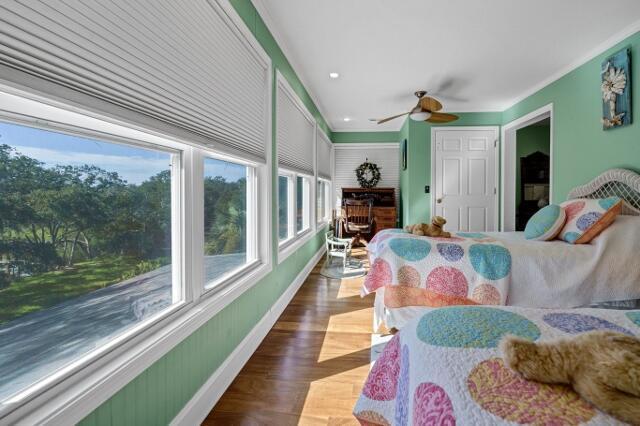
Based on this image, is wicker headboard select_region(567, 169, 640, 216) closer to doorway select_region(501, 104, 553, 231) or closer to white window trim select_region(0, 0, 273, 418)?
doorway select_region(501, 104, 553, 231)

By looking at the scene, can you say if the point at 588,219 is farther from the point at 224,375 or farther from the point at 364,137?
the point at 364,137

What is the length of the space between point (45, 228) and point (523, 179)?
6460 millimetres

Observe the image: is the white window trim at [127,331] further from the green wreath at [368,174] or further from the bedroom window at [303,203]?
the green wreath at [368,174]

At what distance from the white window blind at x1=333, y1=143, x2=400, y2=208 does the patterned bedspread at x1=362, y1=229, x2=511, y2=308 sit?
4104 mm

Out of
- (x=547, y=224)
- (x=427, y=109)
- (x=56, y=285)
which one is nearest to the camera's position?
(x=56, y=285)

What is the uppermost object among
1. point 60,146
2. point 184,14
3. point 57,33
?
point 184,14

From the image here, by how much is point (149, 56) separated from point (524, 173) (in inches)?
243

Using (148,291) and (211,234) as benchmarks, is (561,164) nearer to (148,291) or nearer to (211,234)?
(211,234)

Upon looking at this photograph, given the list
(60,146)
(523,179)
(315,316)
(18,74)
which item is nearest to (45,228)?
(60,146)

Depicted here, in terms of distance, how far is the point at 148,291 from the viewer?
4.34ft

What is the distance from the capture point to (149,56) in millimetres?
1135

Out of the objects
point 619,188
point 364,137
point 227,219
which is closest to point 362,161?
point 364,137

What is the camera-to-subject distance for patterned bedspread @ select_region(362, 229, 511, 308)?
219 centimetres

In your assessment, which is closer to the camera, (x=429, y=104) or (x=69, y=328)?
(x=69, y=328)
